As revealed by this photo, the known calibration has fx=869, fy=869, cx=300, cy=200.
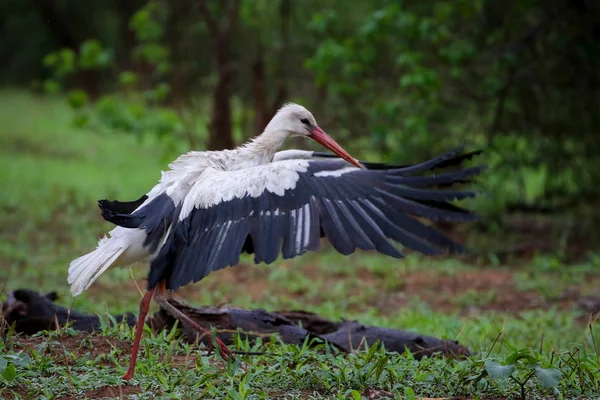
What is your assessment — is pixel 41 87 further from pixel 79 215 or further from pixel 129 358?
pixel 129 358

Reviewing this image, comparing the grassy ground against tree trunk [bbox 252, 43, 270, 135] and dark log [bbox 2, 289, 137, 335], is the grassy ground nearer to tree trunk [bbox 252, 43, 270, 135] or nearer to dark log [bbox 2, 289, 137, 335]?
dark log [bbox 2, 289, 137, 335]

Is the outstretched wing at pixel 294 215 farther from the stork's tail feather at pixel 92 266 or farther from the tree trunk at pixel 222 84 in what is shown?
the tree trunk at pixel 222 84

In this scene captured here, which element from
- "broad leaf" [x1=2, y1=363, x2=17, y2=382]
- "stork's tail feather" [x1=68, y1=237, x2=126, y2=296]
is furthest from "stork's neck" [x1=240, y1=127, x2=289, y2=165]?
"broad leaf" [x1=2, y1=363, x2=17, y2=382]

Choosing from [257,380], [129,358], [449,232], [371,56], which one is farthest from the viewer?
[449,232]

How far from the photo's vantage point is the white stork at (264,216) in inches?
155

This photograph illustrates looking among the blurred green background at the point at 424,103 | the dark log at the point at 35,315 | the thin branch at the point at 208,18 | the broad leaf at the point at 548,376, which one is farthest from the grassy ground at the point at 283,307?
the thin branch at the point at 208,18

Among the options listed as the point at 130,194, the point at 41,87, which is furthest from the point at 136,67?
the point at 130,194

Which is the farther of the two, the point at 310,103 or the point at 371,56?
the point at 310,103

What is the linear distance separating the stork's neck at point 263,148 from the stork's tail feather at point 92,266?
100cm

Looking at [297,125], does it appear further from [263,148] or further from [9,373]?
[9,373]

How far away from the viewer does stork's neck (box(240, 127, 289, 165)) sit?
5133mm

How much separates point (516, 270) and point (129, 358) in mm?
4989

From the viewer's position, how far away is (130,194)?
11203 millimetres

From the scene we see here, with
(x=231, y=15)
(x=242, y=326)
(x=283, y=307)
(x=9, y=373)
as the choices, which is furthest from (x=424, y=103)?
(x=9, y=373)
